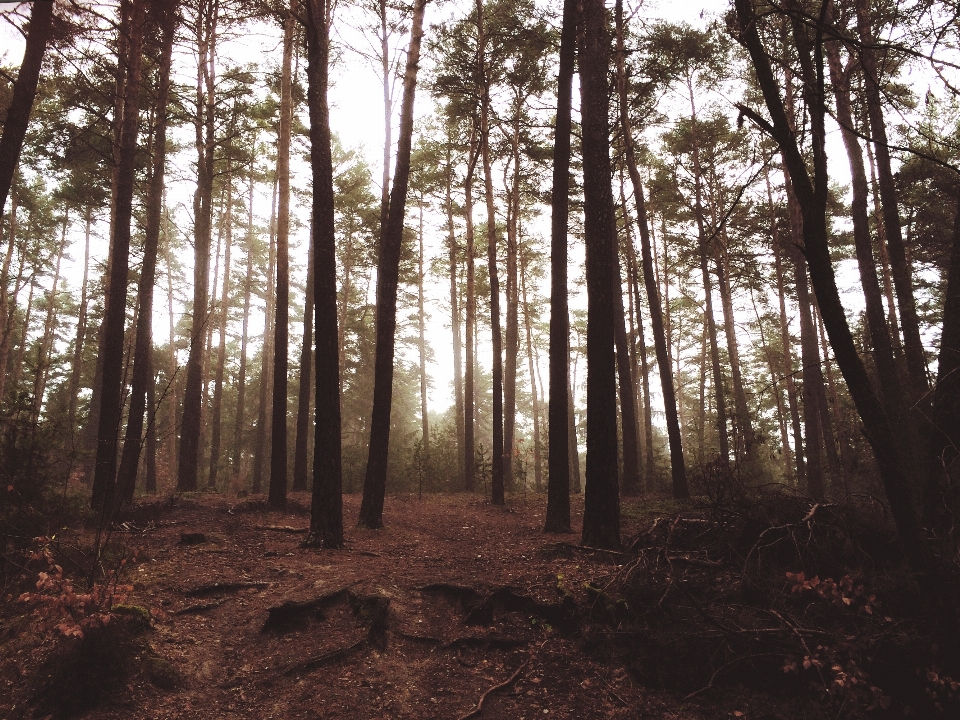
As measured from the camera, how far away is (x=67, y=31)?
731cm

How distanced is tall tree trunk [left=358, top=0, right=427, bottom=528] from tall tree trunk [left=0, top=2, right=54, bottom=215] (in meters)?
5.53

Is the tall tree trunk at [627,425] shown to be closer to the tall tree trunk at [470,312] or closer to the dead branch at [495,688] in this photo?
the tall tree trunk at [470,312]

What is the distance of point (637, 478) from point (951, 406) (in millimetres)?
11069

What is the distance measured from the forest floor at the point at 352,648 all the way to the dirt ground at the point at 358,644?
0.01 metres

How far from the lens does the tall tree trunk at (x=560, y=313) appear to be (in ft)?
28.3

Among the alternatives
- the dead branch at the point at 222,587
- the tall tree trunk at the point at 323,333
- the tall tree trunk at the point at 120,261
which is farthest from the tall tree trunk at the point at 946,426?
the tall tree trunk at the point at 120,261

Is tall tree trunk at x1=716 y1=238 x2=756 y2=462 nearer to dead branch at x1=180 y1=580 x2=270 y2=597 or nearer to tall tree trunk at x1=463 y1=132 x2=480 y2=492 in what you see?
tall tree trunk at x1=463 y1=132 x2=480 y2=492

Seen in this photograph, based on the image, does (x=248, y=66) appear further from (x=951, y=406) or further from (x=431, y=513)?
(x=951, y=406)

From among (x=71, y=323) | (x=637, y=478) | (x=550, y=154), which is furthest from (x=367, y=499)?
(x=71, y=323)

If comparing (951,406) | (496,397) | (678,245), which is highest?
(678,245)

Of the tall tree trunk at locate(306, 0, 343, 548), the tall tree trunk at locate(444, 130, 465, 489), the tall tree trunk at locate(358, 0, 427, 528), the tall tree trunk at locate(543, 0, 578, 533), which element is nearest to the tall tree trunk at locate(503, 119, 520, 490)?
the tall tree trunk at locate(444, 130, 465, 489)

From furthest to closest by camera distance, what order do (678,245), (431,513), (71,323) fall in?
(71,323), (678,245), (431,513)

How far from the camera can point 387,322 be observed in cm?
997

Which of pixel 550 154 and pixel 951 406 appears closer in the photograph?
pixel 951 406
